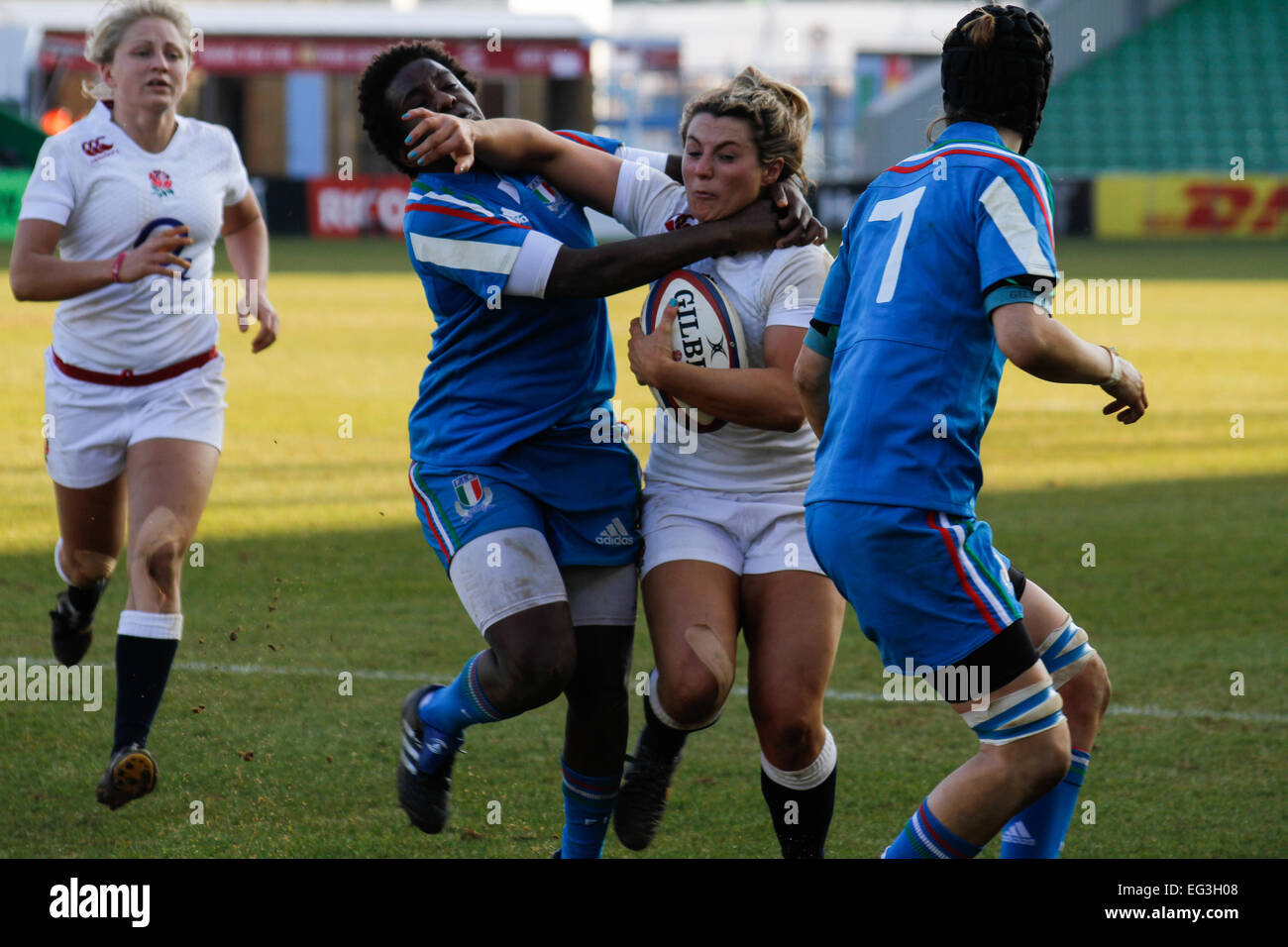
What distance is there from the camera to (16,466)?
1072 centimetres

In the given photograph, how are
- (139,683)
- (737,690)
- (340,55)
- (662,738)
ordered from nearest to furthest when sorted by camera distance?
(662,738), (139,683), (737,690), (340,55)

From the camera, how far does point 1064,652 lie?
3979mm

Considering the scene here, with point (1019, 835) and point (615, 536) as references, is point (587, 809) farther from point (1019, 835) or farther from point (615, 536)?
point (1019, 835)

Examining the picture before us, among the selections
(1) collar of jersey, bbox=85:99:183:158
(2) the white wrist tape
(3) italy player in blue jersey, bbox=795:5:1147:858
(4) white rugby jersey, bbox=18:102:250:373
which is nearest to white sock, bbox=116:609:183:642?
(4) white rugby jersey, bbox=18:102:250:373

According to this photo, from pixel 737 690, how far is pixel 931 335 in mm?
2965

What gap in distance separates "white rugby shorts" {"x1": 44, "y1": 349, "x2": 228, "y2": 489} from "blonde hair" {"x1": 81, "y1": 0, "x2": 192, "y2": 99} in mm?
1047

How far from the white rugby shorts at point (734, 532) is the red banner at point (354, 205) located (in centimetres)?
3225

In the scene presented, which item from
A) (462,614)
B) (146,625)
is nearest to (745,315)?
(146,625)

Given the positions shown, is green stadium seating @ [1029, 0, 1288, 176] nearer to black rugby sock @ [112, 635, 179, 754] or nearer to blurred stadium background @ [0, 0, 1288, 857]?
blurred stadium background @ [0, 0, 1288, 857]

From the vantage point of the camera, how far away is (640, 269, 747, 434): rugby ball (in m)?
4.36

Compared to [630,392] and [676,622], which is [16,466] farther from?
[676,622]
